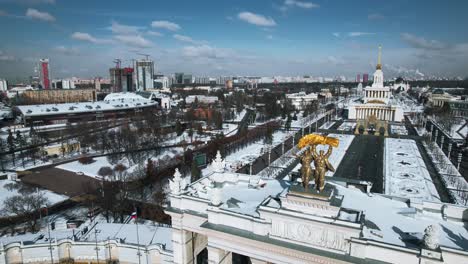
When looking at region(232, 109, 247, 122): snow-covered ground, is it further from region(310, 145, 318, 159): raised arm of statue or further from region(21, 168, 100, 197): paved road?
region(310, 145, 318, 159): raised arm of statue

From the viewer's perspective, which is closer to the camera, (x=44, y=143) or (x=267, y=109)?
(x=44, y=143)

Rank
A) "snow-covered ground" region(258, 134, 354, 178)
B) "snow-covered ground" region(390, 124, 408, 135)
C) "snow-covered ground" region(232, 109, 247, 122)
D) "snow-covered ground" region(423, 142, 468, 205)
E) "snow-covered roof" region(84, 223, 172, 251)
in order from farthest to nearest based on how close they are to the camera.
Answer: "snow-covered ground" region(232, 109, 247, 122)
"snow-covered ground" region(390, 124, 408, 135)
"snow-covered ground" region(258, 134, 354, 178)
"snow-covered ground" region(423, 142, 468, 205)
"snow-covered roof" region(84, 223, 172, 251)

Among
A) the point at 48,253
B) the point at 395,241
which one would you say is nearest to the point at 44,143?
the point at 48,253

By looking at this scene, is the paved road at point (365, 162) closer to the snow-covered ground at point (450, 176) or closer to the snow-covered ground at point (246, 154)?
the snow-covered ground at point (450, 176)

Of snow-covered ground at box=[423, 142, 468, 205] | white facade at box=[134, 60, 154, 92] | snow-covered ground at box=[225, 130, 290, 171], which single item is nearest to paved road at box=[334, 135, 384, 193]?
snow-covered ground at box=[423, 142, 468, 205]

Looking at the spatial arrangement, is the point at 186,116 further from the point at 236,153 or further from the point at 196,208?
the point at 196,208

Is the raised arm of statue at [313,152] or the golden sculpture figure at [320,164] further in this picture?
the raised arm of statue at [313,152]

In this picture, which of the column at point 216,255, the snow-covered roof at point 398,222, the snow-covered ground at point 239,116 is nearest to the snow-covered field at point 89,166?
the column at point 216,255
